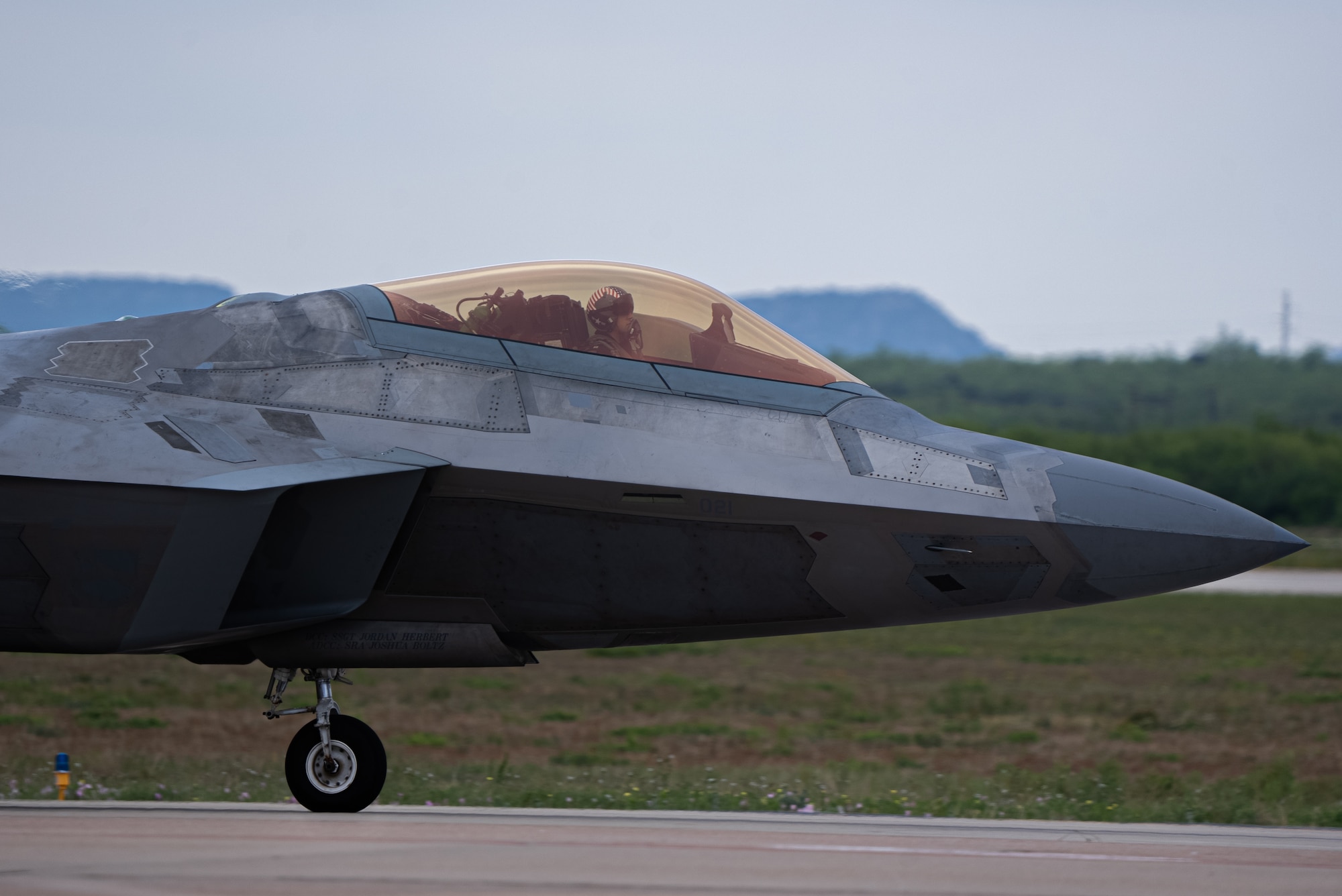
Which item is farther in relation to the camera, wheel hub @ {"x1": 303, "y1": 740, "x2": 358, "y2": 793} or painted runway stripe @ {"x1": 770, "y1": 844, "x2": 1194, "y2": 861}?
wheel hub @ {"x1": 303, "y1": 740, "x2": 358, "y2": 793}

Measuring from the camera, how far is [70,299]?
1079cm

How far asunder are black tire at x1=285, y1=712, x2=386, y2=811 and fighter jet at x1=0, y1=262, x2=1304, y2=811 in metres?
0.58

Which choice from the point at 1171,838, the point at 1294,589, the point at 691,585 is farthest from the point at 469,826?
the point at 1294,589

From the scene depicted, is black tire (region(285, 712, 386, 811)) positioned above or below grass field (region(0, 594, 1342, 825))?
above

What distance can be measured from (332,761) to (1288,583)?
44.3 meters

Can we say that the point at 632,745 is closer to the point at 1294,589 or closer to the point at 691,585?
the point at 691,585

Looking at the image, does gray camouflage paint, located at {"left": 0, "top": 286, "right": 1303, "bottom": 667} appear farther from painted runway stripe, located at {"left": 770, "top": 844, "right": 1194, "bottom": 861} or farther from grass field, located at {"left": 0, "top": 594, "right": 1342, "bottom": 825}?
grass field, located at {"left": 0, "top": 594, "right": 1342, "bottom": 825}

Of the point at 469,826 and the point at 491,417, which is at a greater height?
the point at 491,417

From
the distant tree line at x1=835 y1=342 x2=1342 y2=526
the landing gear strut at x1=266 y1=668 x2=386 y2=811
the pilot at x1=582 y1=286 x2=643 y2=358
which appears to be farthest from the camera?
the distant tree line at x1=835 y1=342 x2=1342 y2=526

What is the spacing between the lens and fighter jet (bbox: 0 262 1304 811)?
7.39m

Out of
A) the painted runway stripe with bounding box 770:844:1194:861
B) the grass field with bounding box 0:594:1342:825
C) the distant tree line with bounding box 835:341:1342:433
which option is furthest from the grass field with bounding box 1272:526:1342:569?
the painted runway stripe with bounding box 770:844:1194:861

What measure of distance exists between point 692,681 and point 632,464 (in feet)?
59.5

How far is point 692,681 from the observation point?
25.4 m

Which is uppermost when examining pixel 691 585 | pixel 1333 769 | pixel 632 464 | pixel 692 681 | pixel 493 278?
pixel 493 278
